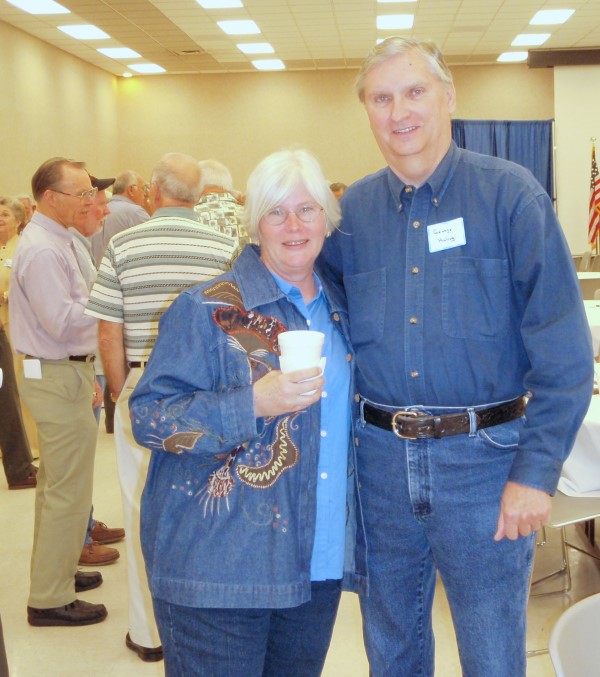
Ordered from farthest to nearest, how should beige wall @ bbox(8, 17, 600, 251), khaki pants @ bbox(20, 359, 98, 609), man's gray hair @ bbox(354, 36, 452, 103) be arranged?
beige wall @ bbox(8, 17, 600, 251) < khaki pants @ bbox(20, 359, 98, 609) < man's gray hair @ bbox(354, 36, 452, 103)

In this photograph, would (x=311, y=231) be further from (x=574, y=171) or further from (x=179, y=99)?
(x=179, y=99)

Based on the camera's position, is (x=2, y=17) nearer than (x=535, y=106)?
Yes

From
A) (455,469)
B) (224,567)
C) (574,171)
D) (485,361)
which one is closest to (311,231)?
(485,361)

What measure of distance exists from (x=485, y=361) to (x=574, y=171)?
1215cm

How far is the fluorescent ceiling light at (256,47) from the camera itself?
12.2 metres

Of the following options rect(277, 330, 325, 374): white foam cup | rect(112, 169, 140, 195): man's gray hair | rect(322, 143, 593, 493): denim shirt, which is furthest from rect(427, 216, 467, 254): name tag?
rect(112, 169, 140, 195): man's gray hair

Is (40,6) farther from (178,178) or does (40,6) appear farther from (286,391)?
(286,391)

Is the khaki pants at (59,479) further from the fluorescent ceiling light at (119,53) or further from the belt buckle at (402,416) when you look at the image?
the fluorescent ceiling light at (119,53)

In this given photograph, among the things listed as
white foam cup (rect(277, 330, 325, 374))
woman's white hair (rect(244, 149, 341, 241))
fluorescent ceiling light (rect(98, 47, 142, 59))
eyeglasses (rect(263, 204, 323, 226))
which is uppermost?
fluorescent ceiling light (rect(98, 47, 142, 59))

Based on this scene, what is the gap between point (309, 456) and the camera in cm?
154

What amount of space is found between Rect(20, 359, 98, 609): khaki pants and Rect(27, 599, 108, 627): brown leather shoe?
0.08ft

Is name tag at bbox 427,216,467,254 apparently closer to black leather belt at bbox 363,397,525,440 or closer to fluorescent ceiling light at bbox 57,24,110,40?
black leather belt at bbox 363,397,525,440

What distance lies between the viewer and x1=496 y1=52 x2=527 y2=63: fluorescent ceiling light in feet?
43.6

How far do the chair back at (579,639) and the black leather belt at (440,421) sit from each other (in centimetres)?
47
